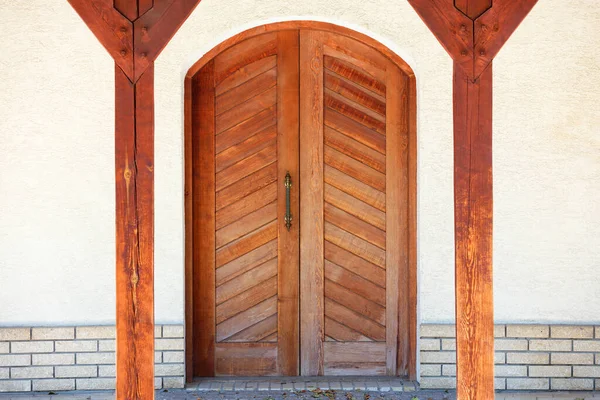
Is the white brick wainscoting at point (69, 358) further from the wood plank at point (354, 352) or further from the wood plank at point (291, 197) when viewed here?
the wood plank at point (354, 352)

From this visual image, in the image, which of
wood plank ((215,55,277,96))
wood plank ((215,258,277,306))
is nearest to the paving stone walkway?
wood plank ((215,258,277,306))

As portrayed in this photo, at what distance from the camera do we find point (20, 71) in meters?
4.91

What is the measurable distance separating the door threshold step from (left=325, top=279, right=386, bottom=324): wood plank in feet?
1.64

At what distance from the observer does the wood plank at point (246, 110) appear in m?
5.20

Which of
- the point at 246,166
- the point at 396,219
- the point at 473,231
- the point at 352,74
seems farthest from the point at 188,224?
the point at 473,231

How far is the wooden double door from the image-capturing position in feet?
17.1

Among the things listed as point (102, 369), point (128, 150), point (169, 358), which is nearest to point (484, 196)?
point (128, 150)

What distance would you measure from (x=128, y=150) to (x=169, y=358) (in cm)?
215

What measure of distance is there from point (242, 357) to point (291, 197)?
1293 mm

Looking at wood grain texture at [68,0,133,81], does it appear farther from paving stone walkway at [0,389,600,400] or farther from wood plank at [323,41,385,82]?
paving stone walkway at [0,389,600,400]

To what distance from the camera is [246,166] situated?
521 centimetres

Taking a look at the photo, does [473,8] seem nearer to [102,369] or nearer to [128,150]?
[128,150]

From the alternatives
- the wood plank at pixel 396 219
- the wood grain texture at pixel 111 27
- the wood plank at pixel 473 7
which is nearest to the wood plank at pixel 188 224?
the wood plank at pixel 396 219

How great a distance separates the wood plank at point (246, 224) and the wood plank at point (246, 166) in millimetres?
293
